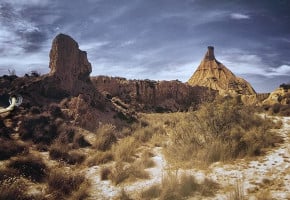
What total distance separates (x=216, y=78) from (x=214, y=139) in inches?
2633

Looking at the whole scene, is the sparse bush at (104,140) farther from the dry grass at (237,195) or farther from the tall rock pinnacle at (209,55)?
the tall rock pinnacle at (209,55)

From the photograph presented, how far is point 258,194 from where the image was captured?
5.59 metres

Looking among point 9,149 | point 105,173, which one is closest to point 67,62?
point 9,149

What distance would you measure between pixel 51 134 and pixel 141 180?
7.58m

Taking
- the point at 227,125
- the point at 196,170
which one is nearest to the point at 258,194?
the point at 196,170

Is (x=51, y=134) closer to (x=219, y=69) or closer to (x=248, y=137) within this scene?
(x=248, y=137)

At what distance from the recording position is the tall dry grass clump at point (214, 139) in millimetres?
8219

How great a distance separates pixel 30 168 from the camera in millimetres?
7961

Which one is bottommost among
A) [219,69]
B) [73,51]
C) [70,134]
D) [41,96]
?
[70,134]

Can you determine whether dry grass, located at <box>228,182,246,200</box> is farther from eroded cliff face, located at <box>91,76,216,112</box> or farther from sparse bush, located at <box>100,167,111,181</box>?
eroded cliff face, located at <box>91,76,216,112</box>

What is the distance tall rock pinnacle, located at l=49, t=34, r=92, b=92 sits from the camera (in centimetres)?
→ 2152

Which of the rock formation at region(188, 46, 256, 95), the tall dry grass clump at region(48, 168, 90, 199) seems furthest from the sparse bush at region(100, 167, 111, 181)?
the rock formation at region(188, 46, 256, 95)

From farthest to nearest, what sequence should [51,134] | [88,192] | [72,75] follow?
[72,75] < [51,134] < [88,192]

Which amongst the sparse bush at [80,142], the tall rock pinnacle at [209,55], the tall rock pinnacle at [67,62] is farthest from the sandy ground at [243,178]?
the tall rock pinnacle at [209,55]
